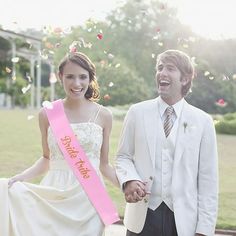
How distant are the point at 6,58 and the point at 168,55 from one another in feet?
87.8

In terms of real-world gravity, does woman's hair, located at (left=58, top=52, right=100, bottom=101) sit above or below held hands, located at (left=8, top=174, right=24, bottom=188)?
above

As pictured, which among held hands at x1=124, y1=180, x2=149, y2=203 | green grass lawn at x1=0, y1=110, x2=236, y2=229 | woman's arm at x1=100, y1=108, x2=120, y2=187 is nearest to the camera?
held hands at x1=124, y1=180, x2=149, y2=203

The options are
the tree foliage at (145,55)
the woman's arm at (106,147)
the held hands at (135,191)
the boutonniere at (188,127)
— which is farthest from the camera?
the tree foliage at (145,55)

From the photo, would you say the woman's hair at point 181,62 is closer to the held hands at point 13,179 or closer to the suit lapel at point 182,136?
the suit lapel at point 182,136

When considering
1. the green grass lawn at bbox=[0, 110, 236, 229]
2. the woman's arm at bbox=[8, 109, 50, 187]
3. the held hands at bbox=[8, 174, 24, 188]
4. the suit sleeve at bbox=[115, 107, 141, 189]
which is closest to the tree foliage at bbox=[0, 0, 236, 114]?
the green grass lawn at bbox=[0, 110, 236, 229]

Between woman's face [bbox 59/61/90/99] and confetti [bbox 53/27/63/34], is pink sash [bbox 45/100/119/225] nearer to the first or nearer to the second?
woman's face [bbox 59/61/90/99]

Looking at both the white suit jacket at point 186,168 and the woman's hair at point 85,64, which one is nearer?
the white suit jacket at point 186,168

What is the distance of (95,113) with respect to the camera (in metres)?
3.43

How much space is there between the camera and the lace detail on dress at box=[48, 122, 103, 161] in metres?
3.35

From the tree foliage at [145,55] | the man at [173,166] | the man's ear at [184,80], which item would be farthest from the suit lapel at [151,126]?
the tree foliage at [145,55]

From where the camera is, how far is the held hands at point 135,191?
8.97 feet

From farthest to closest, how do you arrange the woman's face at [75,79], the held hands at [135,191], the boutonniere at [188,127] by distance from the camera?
the woman's face at [75,79] < the boutonniere at [188,127] < the held hands at [135,191]

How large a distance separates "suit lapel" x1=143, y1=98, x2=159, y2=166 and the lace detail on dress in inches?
22.0

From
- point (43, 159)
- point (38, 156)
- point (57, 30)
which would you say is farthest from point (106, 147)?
point (38, 156)
